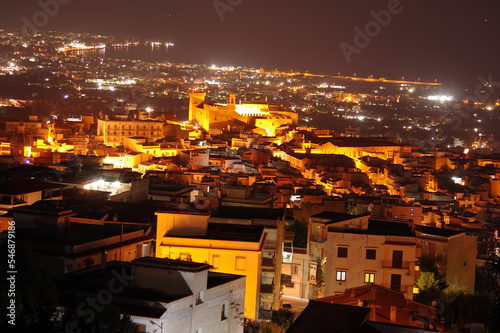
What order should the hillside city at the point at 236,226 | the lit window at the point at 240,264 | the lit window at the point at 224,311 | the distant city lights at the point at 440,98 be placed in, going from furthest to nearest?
1. the distant city lights at the point at 440,98
2. the lit window at the point at 240,264
3. the lit window at the point at 224,311
4. the hillside city at the point at 236,226

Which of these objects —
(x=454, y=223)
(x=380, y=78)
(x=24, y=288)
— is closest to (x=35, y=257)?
(x=24, y=288)

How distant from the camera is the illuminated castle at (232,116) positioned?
39528mm

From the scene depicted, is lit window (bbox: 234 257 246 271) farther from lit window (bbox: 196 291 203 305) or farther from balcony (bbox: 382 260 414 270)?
balcony (bbox: 382 260 414 270)

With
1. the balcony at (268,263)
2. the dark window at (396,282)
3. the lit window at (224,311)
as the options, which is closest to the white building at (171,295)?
the lit window at (224,311)

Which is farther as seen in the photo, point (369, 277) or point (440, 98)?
point (440, 98)

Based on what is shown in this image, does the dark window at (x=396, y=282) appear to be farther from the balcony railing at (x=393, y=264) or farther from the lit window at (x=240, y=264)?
the lit window at (x=240, y=264)

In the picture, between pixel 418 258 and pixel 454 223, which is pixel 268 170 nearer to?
pixel 454 223

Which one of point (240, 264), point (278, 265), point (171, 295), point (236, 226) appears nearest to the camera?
point (171, 295)

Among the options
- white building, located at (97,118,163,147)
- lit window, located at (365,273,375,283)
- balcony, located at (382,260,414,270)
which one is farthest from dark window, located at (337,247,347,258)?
A: white building, located at (97,118,163,147)

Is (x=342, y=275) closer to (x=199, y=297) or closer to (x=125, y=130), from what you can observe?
(x=199, y=297)

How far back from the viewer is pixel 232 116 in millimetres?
40250

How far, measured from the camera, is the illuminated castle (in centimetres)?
3953

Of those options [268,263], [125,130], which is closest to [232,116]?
[125,130]

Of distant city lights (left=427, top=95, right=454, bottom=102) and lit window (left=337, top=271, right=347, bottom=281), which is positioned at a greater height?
Result: distant city lights (left=427, top=95, right=454, bottom=102)
